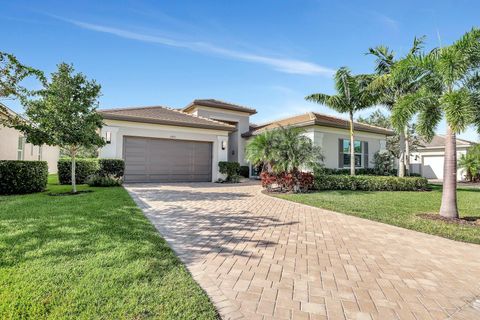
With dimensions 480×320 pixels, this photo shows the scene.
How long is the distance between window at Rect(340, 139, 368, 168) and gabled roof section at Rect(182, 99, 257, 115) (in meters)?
7.79

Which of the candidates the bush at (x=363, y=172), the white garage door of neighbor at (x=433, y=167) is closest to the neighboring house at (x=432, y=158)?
the white garage door of neighbor at (x=433, y=167)

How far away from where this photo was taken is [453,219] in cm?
756

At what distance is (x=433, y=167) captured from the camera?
91.7 feet

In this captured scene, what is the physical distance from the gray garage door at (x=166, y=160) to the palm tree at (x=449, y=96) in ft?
37.6

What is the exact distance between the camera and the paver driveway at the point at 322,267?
2.88m

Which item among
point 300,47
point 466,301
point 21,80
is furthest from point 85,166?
point 466,301

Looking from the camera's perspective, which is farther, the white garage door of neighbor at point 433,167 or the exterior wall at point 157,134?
the white garage door of neighbor at point 433,167

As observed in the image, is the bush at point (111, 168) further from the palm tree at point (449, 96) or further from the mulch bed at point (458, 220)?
the mulch bed at point (458, 220)

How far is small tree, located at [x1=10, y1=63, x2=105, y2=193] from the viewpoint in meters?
9.33

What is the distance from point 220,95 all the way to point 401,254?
1974cm

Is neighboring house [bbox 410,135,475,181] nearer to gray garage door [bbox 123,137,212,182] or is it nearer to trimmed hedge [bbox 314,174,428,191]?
trimmed hedge [bbox 314,174,428,191]

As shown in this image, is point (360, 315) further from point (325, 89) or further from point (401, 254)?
point (325, 89)

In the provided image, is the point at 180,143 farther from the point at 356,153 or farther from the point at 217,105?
the point at 356,153

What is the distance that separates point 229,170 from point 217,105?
20.6ft
